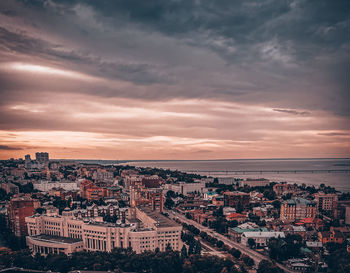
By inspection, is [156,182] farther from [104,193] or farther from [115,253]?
[115,253]

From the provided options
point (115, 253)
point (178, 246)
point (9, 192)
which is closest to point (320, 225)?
point (178, 246)

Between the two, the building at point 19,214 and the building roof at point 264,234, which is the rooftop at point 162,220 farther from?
the building at point 19,214

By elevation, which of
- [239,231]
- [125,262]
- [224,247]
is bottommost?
[224,247]

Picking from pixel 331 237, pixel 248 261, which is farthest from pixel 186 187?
pixel 248 261

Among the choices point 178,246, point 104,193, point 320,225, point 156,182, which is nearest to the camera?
point 178,246

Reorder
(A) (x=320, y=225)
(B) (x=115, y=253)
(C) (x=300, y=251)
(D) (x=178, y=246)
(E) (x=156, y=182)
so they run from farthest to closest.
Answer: (E) (x=156, y=182)
(A) (x=320, y=225)
(D) (x=178, y=246)
(C) (x=300, y=251)
(B) (x=115, y=253)

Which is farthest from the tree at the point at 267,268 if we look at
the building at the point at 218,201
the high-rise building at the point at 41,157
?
the high-rise building at the point at 41,157

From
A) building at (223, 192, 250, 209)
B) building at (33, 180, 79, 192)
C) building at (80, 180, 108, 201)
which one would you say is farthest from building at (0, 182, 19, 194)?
building at (223, 192, 250, 209)

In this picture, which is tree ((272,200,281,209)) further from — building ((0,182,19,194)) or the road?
building ((0,182,19,194))

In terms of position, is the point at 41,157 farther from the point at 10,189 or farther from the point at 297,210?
the point at 297,210
